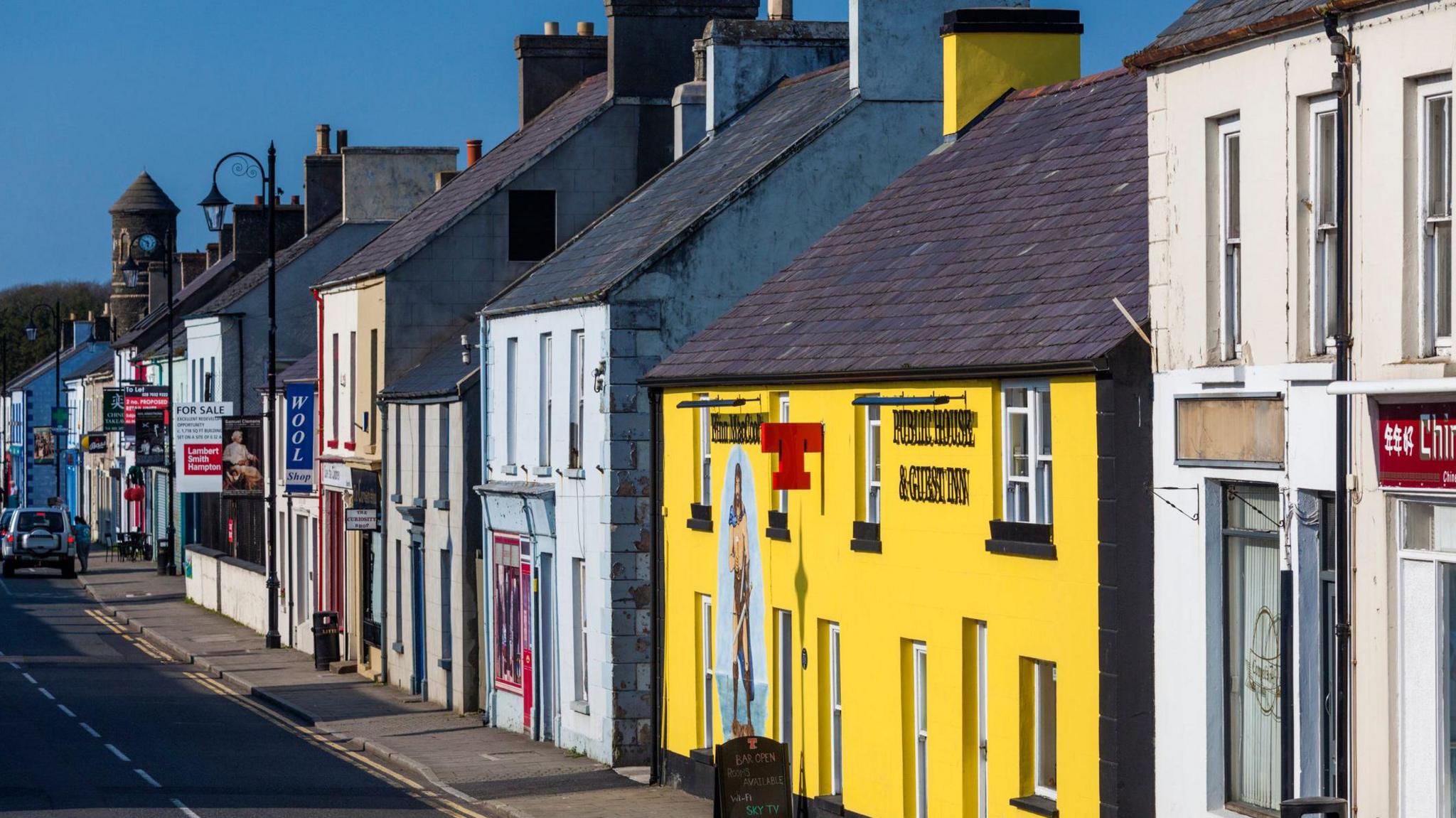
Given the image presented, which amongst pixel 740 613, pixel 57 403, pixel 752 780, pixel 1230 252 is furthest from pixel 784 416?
pixel 57 403

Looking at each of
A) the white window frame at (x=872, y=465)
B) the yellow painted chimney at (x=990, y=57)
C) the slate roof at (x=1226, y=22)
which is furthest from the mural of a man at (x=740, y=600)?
the slate roof at (x=1226, y=22)

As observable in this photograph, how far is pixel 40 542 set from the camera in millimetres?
71375

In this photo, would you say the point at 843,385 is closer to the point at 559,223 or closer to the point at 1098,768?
the point at 1098,768

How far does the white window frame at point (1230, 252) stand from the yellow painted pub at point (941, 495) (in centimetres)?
113

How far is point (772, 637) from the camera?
2319cm

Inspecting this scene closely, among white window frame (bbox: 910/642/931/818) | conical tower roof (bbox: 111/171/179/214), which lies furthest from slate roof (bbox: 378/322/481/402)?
conical tower roof (bbox: 111/171/179/214)

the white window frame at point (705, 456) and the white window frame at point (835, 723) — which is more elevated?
the white window frame at point (705, 456)

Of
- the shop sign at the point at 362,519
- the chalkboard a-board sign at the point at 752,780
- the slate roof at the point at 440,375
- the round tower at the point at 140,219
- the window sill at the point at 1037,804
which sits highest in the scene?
the round tower at the point at 140,219

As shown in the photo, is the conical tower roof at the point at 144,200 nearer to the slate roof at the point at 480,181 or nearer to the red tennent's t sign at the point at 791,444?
the slate roof at the point at 480,181

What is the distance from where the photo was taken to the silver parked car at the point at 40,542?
7156 cm

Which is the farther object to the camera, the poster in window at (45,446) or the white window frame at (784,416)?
the poster in window at (45,446)

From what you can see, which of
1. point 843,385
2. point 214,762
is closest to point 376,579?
point 214,762

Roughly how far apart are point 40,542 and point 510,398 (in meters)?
44.6

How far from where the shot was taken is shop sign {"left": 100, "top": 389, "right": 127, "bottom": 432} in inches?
2874
